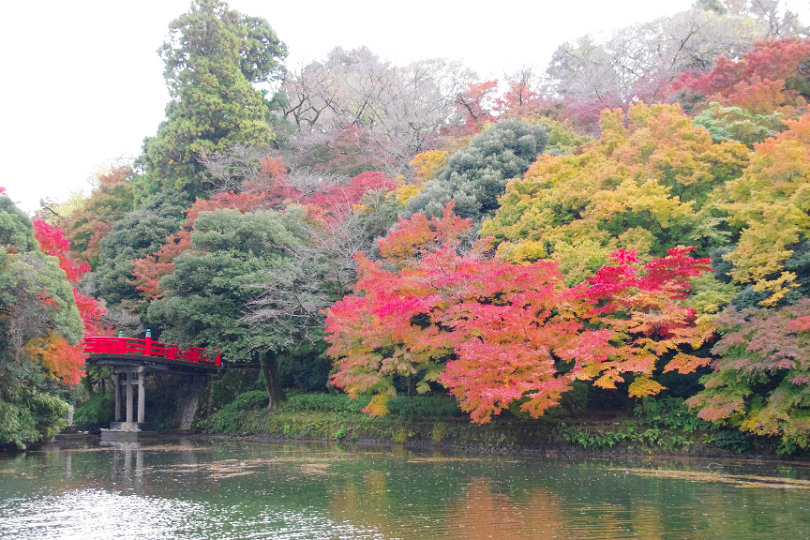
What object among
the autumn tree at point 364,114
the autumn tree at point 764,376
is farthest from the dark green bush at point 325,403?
the autumn tree at point 764,376

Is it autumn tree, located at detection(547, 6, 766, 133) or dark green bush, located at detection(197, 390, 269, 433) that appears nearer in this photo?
dark green bush, located at detection(197, 390, 269, 433)

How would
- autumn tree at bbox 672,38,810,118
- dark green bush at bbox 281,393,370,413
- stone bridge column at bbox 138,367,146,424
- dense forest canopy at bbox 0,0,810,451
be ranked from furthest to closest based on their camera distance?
stone bridge column at bbox 138,367,146,424 < dark green bush at bbox 281,393,370,413 < autumn tree at bbox 672,38,810,118 < dense forest canopy at bbox 0,0,810,451

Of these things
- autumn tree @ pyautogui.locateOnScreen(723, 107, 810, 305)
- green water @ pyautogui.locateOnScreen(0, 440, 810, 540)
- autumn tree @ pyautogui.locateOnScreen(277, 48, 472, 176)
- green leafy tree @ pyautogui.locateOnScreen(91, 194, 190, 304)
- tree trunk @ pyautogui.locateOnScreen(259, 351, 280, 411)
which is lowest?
green water @ pyautogui.locateOnScreen(0, 440, 810, 540)

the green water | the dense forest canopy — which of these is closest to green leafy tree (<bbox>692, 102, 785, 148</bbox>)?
the dense forest canopy

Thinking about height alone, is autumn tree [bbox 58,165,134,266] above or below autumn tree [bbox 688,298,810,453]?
above

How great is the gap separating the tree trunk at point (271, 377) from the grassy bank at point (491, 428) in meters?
0.60

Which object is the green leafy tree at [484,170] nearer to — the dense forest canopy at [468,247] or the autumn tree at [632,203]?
the dense forest canopy at [468,247]

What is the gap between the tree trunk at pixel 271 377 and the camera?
31812mm

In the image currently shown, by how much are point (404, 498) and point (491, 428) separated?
1007 centimetres

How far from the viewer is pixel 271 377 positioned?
32219 mm

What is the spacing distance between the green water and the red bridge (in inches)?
386

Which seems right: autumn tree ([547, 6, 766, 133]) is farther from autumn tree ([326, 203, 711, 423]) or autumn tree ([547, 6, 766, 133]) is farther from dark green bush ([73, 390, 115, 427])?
dark green bush ([73, 390, 115, 427])

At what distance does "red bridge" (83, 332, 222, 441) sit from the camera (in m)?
31.3

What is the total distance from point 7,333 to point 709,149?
2076cm
